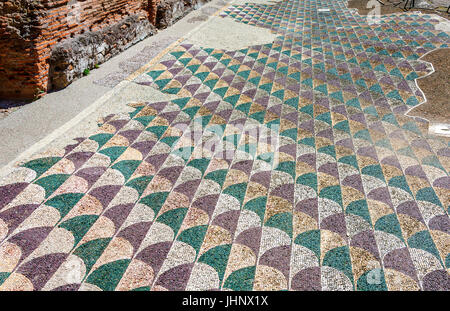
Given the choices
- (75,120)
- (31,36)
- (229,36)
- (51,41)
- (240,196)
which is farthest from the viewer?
(229,36)

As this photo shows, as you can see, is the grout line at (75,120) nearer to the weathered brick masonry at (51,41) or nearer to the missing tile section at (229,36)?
the weathered brick masonry at (51,41)

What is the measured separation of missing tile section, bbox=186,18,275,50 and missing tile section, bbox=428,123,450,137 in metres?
4.09

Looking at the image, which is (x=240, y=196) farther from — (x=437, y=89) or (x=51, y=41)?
(x=437, y=89)

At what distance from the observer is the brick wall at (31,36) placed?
15.6ft

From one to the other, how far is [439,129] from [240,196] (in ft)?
10.7

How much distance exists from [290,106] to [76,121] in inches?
123

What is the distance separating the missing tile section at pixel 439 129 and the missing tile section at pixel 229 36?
4.09m

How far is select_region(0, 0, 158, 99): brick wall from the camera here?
187 inches

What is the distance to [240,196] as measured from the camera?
369 centimetres

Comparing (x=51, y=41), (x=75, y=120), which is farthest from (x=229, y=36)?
(x=75, y=120)

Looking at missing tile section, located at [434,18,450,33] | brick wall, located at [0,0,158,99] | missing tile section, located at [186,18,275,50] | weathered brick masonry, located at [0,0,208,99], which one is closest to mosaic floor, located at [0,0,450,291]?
weathered brick masonry, located at [0,0,208,99]

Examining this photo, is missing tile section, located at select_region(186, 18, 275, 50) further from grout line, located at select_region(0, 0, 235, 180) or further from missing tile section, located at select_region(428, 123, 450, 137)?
missing tile section, located at select_region(428, 123, 450, 137)

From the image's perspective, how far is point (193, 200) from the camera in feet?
11.8

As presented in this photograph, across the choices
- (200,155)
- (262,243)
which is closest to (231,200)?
(262,243)
